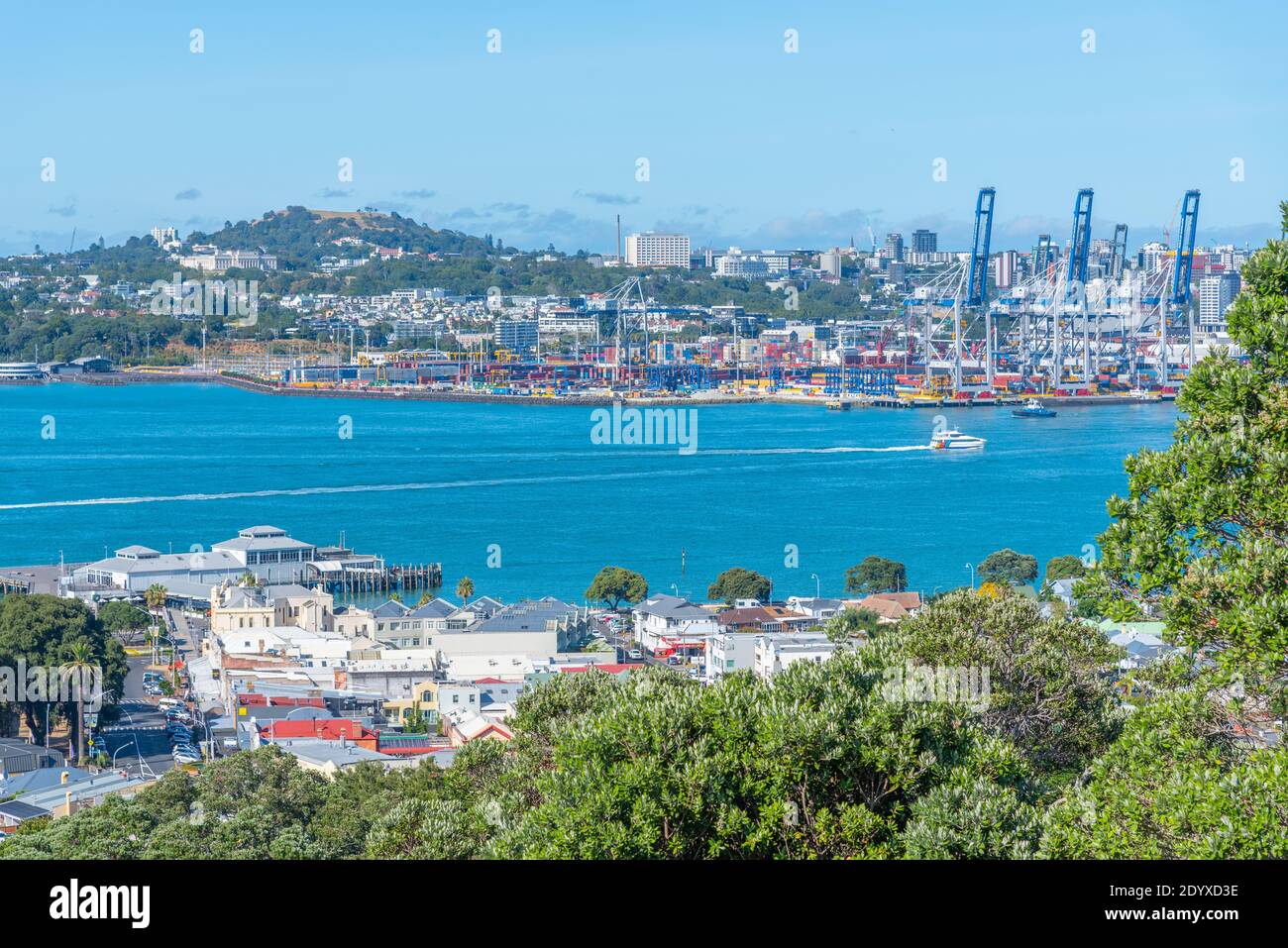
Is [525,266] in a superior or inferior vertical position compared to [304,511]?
superior

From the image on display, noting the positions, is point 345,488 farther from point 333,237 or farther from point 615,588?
point 333,237

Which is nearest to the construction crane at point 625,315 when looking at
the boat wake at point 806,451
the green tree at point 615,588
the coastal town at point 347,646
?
the boat wake at point 806,451

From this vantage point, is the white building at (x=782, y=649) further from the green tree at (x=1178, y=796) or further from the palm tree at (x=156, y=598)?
the green tree at (x=1178, y=796)

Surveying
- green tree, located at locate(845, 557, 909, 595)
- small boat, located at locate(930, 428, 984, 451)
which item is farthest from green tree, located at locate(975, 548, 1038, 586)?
small boat, located at locate(930, 428, 984, 451)
